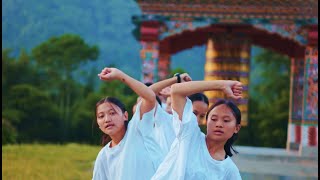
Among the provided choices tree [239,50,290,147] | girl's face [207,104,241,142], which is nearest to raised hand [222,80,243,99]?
girl's face [207,104,241,142]

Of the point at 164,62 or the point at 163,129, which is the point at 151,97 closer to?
the point at 163,129

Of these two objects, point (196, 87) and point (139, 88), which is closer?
point (196, 87)

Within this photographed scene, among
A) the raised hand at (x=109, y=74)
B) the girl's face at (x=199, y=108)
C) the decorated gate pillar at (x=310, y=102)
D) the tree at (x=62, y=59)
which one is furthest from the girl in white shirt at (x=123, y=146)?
the tree at (x=62, y=59)

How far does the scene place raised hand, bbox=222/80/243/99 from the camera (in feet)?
8.94

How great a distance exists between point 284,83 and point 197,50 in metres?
2.79

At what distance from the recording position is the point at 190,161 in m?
2.81

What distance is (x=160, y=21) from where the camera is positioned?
9570 millimetres

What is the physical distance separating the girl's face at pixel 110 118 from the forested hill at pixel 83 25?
16705 mm

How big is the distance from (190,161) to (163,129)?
3.51ft

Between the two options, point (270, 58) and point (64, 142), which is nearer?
point (64, 142)

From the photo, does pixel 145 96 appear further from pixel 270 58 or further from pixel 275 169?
pixel 270 58

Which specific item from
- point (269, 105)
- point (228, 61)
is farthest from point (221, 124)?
point (269, 105)

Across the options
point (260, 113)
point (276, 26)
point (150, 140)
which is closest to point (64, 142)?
point (260, 113)

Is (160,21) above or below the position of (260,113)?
above
